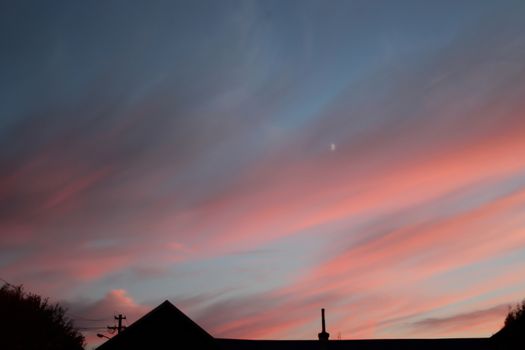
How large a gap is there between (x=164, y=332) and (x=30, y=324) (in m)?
8.26

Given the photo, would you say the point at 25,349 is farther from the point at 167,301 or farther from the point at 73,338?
the point at 167,301

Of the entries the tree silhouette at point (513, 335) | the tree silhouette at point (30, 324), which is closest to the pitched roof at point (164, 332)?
the tree silhouette at point (30, 324)

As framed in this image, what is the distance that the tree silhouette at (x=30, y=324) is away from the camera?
33438 mm

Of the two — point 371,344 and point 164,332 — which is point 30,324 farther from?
point 371,344

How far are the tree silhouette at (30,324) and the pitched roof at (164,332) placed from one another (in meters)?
4.40

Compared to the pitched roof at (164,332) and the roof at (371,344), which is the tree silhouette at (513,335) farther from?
the pitched roof at (164,332)

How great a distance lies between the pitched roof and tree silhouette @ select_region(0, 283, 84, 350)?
4401mm

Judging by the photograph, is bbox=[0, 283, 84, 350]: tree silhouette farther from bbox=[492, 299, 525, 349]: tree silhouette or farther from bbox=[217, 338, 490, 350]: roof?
bbox=[492, 299, 525, 349]: tree silhouette

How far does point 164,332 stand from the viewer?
36.7 metres

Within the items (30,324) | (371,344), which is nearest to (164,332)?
(30,324)

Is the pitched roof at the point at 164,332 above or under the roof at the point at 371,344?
above

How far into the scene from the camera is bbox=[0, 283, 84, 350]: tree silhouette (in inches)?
1316

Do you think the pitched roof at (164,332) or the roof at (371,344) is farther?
the roof at (371,344)

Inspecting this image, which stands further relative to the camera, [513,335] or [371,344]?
[371,344]
